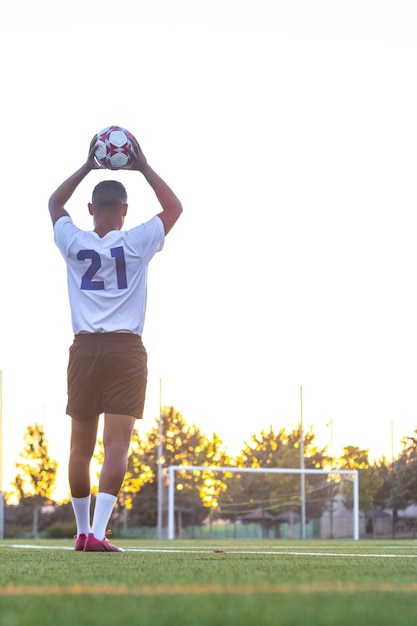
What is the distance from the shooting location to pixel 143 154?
5301 millimetres

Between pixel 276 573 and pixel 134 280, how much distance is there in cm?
235

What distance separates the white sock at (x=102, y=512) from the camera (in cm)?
471

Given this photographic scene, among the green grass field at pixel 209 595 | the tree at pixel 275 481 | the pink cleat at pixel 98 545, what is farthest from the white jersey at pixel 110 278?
the tree at pixel 275 481

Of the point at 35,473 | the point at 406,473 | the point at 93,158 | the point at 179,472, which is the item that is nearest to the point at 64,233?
the point at 93,158

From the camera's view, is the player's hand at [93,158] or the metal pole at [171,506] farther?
the metal pole at [171,506]

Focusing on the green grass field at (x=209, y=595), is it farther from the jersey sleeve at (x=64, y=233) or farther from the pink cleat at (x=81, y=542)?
the jersey sleeve at (x=64, y=233)

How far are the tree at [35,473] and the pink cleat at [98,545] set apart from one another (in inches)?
906

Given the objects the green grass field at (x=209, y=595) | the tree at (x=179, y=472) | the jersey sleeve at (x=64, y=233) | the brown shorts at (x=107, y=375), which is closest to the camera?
the green grass field at (x=209, y=595)

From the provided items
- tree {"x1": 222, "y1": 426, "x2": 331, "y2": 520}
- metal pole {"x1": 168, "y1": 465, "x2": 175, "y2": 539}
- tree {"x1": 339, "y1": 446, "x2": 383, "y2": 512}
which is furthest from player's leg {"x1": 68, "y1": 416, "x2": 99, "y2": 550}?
tree {"x1": 222, "y1": 426, "x2": 331, "y2": 520}

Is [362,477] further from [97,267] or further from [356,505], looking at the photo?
[97,267]

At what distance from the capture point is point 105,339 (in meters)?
4.86

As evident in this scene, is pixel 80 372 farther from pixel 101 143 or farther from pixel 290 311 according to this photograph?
pixel 290 311

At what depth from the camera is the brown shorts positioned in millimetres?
4805

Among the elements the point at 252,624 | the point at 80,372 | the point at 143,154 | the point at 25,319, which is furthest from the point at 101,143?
the point at 25,319
